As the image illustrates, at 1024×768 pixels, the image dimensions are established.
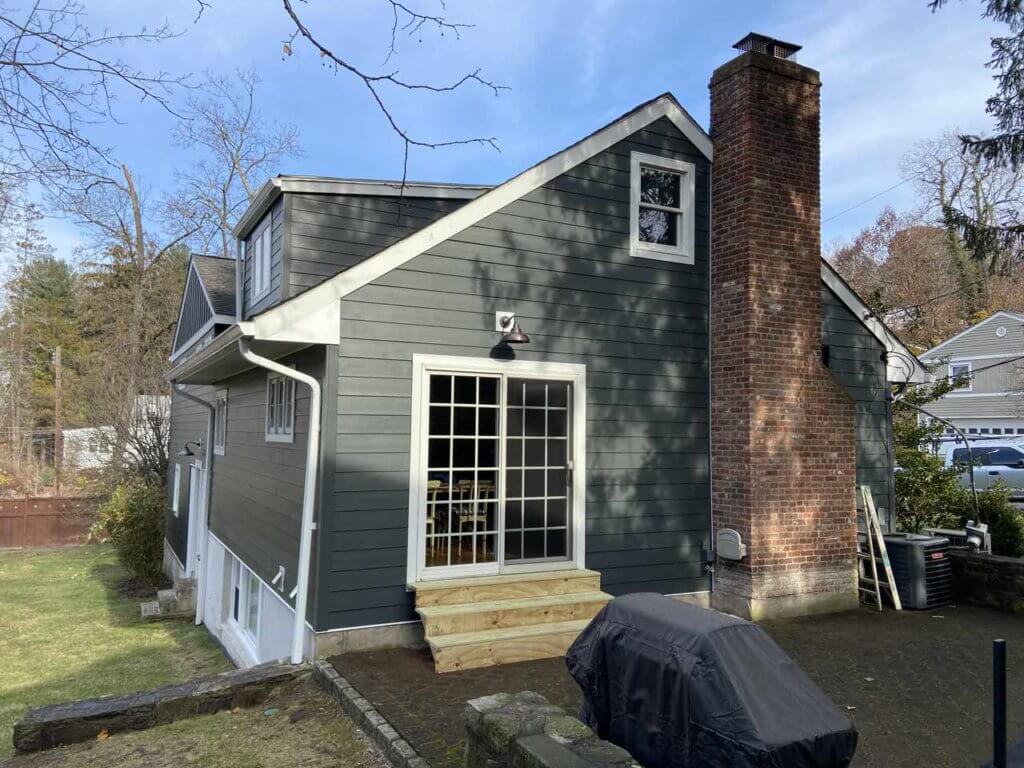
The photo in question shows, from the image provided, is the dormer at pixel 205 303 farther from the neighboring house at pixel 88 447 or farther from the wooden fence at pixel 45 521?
the wooden fence at pixel 45 521

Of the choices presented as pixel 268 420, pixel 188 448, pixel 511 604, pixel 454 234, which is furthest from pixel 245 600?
pixel 454 234

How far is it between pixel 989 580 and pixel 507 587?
5.53 metres

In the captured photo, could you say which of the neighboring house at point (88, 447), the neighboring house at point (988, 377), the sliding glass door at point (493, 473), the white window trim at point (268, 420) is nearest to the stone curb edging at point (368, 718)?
the sliding glass door at point (493, 473)

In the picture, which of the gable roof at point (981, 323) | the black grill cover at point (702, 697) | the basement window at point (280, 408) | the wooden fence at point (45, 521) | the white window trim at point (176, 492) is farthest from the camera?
the gable roof at point (981, 323)

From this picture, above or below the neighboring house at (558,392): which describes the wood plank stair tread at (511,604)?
below

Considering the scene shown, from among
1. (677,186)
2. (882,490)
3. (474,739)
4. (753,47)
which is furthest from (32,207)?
(882,490)

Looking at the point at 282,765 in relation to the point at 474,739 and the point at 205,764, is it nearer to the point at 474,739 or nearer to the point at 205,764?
the point at 205,764

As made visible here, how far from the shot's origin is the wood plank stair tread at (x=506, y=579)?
6.16 meters

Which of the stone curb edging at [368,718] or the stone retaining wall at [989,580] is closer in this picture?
the stone curb edging at [368,718]

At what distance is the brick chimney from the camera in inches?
294

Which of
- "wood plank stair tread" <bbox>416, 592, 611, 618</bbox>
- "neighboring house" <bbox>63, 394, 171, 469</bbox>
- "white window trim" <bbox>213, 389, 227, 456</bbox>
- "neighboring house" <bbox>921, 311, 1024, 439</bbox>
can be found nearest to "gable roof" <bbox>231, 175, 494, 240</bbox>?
"white window trim" <bbox>213, 389, 227, 456</bbox>

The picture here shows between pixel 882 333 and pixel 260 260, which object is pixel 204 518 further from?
pixel 882 333

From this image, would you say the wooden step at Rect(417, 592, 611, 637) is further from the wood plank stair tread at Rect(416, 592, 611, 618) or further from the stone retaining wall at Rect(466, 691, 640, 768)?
the stone retaining wall at Rect(466, 691, 640, 768)

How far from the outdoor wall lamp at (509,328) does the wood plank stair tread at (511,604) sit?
235cm
